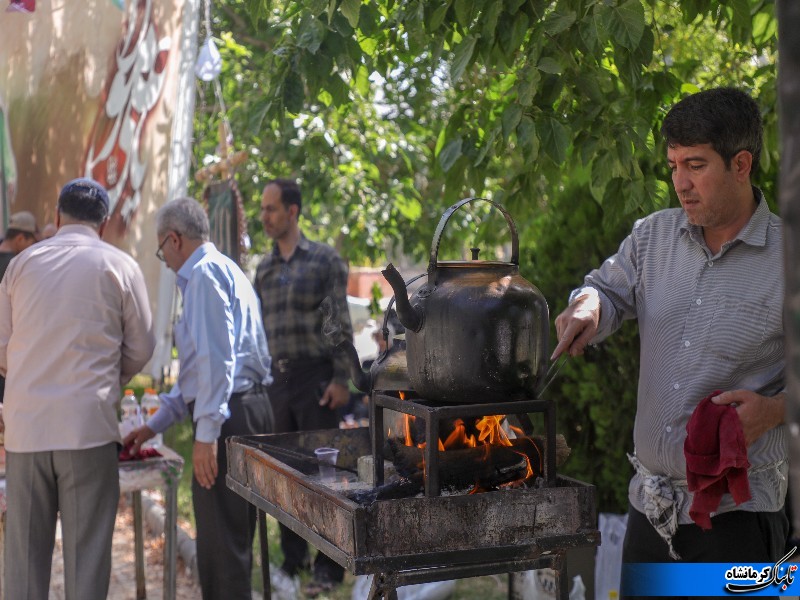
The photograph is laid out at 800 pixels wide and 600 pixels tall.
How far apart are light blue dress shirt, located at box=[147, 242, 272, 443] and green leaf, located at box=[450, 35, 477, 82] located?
6.05ft

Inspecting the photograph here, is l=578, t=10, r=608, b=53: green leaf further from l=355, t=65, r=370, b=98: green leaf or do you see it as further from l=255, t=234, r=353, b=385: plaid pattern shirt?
l=255, t=234, r=353, b=385: plaid pattern shirt

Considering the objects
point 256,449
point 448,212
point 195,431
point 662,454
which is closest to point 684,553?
point 662,454

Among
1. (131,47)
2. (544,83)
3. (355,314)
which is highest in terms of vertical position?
(131,47)

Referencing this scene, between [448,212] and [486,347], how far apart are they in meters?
0.40

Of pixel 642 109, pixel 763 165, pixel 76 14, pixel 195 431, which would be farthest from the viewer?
pixel 76 14

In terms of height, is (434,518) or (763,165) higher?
(763,165)

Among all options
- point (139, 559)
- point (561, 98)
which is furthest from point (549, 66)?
point (139, 559)

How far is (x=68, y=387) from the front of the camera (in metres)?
4.21

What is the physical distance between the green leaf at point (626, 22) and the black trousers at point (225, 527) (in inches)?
107

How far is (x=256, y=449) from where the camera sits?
3314 mm

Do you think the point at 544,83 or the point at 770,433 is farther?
the point at 544,83

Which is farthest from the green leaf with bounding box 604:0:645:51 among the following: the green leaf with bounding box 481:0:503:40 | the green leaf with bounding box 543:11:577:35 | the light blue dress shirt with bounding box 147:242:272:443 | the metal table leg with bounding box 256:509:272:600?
the light blue dress shirt with bounding box 147:242:272:443

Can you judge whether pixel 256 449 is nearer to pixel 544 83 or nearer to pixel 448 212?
pixel 448 212

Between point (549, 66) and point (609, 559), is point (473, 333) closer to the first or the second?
point (549, 66)
